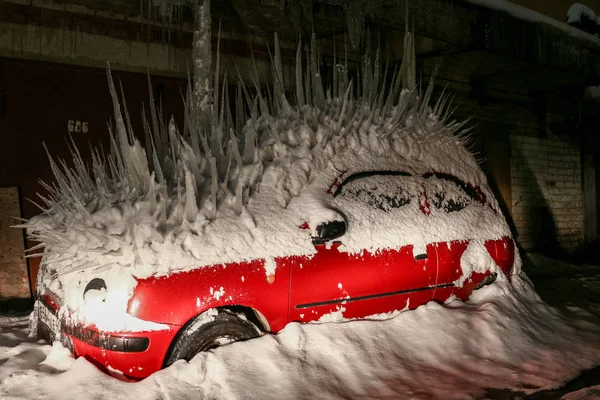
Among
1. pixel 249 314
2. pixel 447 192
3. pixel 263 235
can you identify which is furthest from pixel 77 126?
pixel 447 192

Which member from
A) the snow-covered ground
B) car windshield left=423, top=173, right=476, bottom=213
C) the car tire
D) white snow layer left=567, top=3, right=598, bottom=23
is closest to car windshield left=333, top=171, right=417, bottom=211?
car windshield left=423, top=173, right=476, bottom=213

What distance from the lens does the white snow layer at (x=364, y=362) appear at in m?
3.10

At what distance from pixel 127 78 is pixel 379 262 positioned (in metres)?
4.90

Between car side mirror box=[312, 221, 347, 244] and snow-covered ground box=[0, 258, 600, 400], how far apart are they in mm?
605

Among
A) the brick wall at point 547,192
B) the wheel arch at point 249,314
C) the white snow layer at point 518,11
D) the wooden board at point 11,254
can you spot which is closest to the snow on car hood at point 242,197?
the wheel arch at point 249,314

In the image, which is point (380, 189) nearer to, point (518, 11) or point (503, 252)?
point (503, 252)

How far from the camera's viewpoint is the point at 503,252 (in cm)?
512

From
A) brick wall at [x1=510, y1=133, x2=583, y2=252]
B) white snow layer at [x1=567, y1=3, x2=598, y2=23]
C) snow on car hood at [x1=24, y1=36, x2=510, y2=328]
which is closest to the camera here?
snow on car hood at [x1=24, y1=36, x2=510, y2=328]

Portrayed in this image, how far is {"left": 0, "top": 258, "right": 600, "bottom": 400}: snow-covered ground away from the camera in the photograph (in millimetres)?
3104

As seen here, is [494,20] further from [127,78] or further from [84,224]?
[84,224]

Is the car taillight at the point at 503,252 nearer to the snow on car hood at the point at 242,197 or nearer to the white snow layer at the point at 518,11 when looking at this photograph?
the snow on car hood at the point at 242,197

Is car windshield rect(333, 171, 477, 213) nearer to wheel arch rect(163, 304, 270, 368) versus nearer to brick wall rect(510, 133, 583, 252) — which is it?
wheel arch rect(163, 304, 270, 368)

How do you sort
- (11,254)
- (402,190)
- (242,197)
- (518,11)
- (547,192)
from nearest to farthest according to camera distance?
1. (242,197)
2. (402,190)
3. (11,254)
4. (518,11)
5. (547,192)

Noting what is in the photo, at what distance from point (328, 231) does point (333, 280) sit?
36cm
